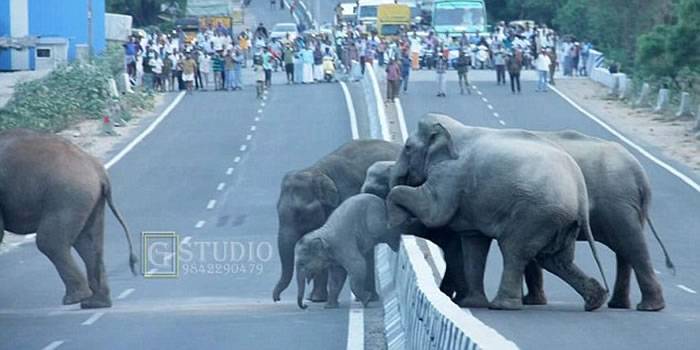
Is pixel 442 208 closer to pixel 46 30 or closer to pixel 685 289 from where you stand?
pixel 685 289

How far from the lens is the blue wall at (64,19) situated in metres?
72.8

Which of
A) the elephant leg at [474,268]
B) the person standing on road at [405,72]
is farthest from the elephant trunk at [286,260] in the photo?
the person standing on road at [405,72]

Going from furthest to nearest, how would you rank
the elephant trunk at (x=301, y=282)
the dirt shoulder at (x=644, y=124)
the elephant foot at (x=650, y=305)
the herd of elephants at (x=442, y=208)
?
the dirt shoulder at (x=644, y=124)
the elephant trunk at (x=301, y=282)
the elephant foot at (x=650, y=305)
the herd of elephants at (x=442, y=208)

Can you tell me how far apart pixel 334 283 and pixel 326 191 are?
136 centimetres

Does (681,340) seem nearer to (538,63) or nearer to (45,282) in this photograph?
(45,282)

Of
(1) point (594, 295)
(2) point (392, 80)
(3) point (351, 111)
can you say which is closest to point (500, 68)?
(2) point (392, 80)

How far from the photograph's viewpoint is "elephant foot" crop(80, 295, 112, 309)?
2162cm

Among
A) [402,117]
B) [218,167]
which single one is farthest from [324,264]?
[402,117]

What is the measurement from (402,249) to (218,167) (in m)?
26.6

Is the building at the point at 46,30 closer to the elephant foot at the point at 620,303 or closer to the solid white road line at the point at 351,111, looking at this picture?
the solid white road line at the point at 351,111

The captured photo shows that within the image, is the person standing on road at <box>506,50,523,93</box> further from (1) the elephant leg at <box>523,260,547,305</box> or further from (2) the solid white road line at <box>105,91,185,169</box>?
(1) the elephant leg at <box>523,260,547,305</box>

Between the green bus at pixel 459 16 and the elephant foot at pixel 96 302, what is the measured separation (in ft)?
213

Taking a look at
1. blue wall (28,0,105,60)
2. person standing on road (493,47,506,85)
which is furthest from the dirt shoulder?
blue wall (28,0,105,60)

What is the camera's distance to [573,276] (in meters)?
17.9
